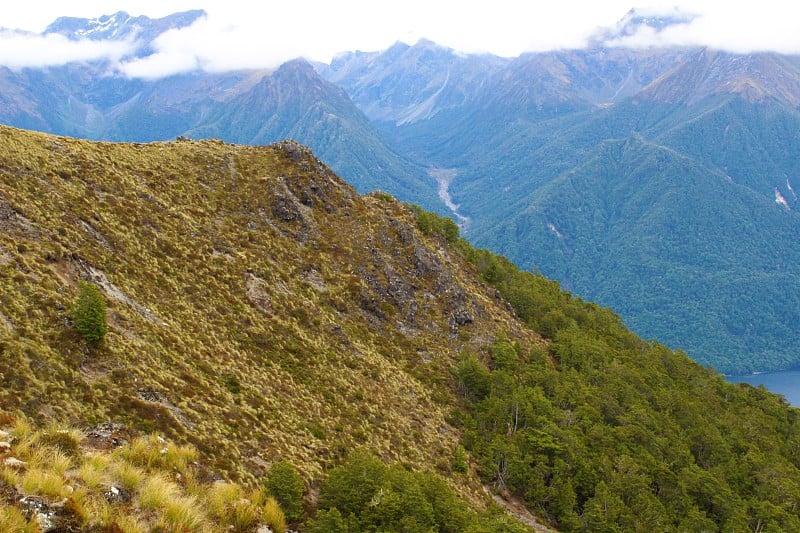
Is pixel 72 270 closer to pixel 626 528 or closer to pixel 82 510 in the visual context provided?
pixel 82 510

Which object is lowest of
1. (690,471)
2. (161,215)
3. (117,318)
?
(117,318)

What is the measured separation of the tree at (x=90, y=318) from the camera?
106ft

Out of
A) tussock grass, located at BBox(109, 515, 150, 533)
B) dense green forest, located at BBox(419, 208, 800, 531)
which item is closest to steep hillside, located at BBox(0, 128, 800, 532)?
tussock grass, located at BBox(109, 515, 150, 533)

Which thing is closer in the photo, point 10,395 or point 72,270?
point 10,395

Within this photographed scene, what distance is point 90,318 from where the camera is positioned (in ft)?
107

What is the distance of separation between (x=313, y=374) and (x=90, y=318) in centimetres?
2455

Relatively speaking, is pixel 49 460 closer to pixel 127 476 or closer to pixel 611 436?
pixel 127 476

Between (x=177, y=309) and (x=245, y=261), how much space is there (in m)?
16.4

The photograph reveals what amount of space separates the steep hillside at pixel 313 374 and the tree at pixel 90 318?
695 millimetres

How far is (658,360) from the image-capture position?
118 m

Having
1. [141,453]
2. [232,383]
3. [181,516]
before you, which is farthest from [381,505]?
[181,516]

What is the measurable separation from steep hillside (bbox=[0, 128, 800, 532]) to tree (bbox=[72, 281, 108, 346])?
0.69 metres

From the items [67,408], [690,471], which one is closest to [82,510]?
[67,408]

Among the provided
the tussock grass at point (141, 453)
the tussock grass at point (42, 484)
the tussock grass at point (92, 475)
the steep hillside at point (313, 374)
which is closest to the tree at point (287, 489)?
the steep hillside at point (313, 374)
